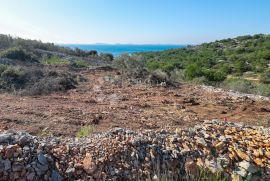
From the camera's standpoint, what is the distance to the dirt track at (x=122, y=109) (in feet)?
20.3

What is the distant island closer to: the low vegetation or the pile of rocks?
the low vegetation

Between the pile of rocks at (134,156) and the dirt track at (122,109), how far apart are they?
1.52 metres

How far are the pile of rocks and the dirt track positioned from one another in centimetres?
152

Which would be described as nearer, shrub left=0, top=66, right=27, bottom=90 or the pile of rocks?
the pile of rocks


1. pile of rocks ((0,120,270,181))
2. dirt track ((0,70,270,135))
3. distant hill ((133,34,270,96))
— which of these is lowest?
distant hill ((133,34,270,96))

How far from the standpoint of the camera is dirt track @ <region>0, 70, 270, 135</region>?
6.18 meters

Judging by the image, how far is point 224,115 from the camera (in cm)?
775

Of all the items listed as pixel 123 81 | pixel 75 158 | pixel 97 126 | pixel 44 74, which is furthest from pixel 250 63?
pixel 75 158

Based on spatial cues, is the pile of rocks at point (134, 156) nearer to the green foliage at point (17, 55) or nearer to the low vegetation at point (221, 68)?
the low vegetation at point (221, 68)

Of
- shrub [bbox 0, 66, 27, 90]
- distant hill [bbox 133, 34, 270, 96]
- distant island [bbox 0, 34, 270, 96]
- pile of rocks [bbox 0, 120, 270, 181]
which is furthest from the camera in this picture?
distant hill [bbox 133, 34, 270, 96]

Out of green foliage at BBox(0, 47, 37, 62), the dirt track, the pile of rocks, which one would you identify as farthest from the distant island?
the pile of rocks

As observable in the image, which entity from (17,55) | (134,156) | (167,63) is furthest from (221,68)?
(134,156)

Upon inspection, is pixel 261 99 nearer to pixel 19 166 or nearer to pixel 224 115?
pixel 224 115

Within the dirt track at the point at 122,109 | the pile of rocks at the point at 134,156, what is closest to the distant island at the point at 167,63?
the dirt track at the point at 122,109
